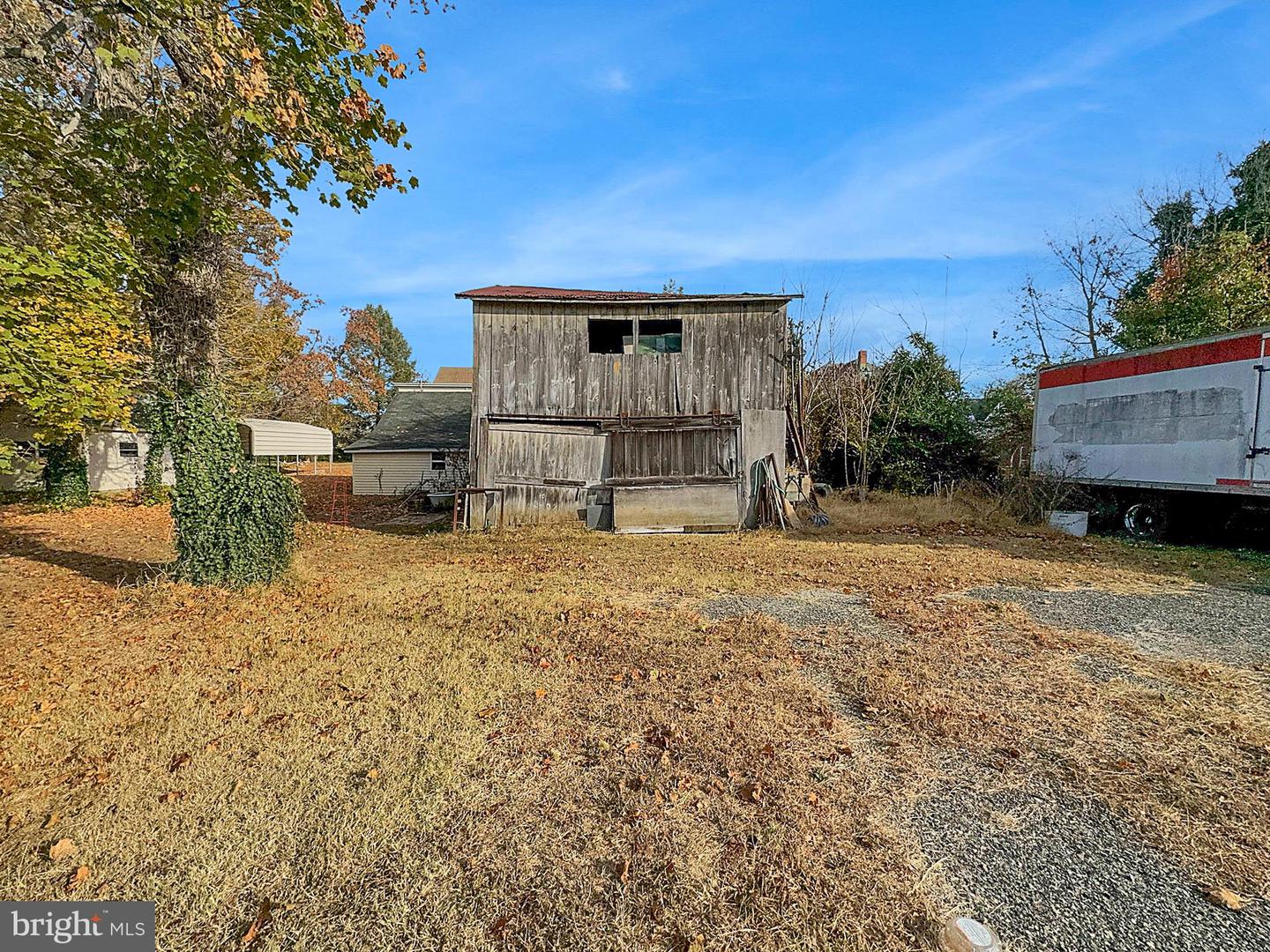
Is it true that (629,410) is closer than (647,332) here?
Yes

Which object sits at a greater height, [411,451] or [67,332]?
[67,332]

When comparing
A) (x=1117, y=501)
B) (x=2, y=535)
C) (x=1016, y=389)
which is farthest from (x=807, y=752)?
(x=1016, y=389)

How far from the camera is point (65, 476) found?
16.5 m

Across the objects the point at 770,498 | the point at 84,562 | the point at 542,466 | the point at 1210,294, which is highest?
the point at 1210,294

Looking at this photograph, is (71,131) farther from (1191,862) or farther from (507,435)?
(1191,862)

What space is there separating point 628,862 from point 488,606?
Result: 4525 millimetres

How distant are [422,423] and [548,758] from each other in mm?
22808

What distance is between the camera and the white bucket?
12320 mm

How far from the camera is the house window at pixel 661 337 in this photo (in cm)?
1324

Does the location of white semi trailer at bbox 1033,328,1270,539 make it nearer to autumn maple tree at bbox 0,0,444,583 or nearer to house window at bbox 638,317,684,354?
house window at bbox 638,317,684,354

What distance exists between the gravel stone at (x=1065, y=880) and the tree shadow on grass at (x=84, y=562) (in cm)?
912

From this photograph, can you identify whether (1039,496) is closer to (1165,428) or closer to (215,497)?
(1165,428)

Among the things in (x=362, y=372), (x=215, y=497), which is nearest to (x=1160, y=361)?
(x=215, y=497)

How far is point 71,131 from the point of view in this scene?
524 centimetres
